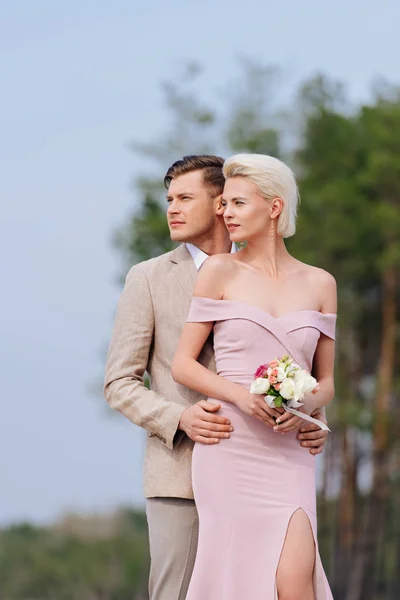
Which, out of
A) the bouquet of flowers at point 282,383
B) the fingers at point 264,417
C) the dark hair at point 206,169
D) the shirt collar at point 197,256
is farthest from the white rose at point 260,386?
the dark hair at point 206,169

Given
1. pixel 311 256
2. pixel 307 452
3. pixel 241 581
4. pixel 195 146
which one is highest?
pixel 195 146

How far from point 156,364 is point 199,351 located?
1.01 ft

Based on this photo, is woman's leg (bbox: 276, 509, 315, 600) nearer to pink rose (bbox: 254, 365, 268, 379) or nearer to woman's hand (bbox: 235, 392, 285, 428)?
woman's hand (bbox: 235, 392, 285, 428)

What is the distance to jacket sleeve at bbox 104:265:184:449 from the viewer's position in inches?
157

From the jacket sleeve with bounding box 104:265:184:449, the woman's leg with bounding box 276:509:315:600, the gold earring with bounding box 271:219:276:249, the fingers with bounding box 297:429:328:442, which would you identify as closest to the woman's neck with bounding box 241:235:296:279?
the gold earring with bounding box 271:219:276:249

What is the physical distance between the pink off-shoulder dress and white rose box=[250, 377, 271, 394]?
0.21 m

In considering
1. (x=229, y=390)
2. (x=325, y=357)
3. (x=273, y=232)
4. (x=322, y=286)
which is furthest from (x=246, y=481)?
(x=273, y=232)

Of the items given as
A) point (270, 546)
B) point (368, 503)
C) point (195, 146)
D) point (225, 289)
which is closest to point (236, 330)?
point (225, 289)

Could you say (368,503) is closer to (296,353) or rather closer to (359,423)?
(359,423)

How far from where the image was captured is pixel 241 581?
379 cm

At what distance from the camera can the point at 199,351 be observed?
3.92m

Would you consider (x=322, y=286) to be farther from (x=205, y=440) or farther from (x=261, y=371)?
(x=205, y=440)

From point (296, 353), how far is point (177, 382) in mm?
469

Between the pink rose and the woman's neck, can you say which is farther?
the woman's neck
